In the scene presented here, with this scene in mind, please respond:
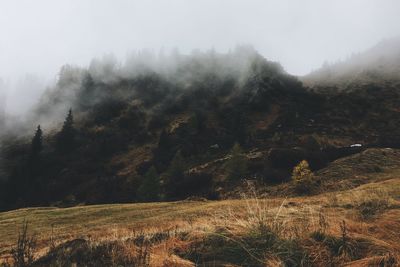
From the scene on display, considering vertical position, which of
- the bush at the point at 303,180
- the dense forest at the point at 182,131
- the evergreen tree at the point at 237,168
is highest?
the dense forest at the point at 182,131

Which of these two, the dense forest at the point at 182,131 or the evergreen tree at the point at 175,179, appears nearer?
the evergreen tree at the point at 175,179

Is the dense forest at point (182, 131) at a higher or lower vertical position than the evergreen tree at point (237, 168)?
higher

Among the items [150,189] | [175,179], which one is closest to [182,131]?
[175,179]

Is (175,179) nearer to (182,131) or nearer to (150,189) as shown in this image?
(150,189)

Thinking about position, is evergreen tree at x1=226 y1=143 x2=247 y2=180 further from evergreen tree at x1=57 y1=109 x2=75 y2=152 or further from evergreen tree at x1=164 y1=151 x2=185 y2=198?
evergreen tree at x1=57 y1=109 x2=75 y2=152

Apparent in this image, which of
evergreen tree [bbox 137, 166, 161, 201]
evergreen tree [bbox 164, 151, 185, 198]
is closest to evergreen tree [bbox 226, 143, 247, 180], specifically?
evergreen tree [bbox 164, 151, 185, 198]

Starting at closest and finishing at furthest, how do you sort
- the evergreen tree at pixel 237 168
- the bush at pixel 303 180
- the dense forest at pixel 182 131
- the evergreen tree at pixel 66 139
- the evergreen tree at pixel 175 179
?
the bush at pixel 303 180 → the evergreen tree at pixel 237 168 → the evergreen tree at pixel 175 179 → the dense forest at pixel 182 131 → the evergreen tree at pixel 66 139

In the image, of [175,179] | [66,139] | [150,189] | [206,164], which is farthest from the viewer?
[66,139]

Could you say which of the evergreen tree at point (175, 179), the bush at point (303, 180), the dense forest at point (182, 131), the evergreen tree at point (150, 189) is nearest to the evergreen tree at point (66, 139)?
the dense forest at point (182, 131)

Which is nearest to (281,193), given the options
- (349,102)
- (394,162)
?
(394,162)

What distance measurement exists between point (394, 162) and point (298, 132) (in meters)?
27.5

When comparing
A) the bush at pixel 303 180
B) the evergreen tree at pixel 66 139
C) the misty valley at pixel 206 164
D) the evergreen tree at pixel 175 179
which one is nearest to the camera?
the misty valley at pixel 206 164

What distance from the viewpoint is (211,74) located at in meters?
117

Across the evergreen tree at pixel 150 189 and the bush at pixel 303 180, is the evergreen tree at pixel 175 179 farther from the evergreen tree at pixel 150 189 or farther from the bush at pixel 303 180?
the bush at pixel 303 180
